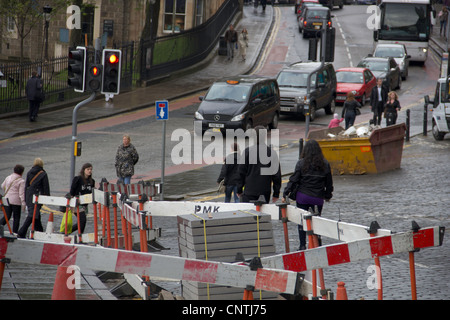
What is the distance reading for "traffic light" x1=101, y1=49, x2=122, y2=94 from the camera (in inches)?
653

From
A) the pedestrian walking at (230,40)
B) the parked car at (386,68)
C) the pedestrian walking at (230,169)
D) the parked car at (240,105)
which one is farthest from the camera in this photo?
the pedestrian walking at (230,40)

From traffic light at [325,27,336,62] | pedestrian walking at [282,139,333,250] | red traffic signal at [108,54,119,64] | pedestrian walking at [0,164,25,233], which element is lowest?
pedestrian walking at [0,164,25,233]

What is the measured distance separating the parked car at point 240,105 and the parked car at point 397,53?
42.4 feet

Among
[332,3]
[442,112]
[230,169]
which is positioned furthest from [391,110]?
[332,3]

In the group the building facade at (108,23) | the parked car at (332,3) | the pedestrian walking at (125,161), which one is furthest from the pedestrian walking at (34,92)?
the parked car at (332,3)

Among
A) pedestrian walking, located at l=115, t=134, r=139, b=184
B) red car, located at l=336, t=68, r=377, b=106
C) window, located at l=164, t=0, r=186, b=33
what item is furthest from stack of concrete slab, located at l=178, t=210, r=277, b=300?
window, located at l=164, t=0, r=186, b=33

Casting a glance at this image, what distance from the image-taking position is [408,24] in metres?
43.2

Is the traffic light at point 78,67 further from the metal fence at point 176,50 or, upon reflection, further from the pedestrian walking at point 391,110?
the metal fence at point 176,50

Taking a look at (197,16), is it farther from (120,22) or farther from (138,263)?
(138,263)

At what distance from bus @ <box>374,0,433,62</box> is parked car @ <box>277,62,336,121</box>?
13184 mm

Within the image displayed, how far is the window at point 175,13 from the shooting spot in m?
47.9

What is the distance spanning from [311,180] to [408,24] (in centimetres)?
3390

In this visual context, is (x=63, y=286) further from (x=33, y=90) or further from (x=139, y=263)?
(x=33, y=90)

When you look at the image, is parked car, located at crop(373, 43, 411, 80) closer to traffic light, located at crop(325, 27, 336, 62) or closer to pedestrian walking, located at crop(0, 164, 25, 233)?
traffic light, located at crop(325, 27, 336, 62)
